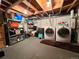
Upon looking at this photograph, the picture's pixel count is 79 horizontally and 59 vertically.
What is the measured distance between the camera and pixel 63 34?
3336 mm

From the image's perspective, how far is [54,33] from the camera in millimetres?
3746

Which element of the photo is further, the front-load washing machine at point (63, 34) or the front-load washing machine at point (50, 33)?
the front-load washing machine at point (50, 33)

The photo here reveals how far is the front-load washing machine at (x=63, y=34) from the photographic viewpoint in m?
3.23

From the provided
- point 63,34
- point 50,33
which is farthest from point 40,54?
point 50,33

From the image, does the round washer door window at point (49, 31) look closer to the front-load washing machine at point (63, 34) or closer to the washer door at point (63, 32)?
the front-load washing machine at point (63, 34)

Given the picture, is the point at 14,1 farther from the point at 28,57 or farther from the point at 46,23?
the point at 46,23

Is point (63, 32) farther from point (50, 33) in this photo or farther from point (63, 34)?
point (50, 33)

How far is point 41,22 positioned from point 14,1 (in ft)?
11.5

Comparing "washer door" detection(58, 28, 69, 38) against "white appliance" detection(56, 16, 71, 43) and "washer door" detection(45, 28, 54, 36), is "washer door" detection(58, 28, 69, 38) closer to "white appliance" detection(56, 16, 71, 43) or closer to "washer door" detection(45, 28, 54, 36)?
"white appliance" detection(56, 16, 71, 43)

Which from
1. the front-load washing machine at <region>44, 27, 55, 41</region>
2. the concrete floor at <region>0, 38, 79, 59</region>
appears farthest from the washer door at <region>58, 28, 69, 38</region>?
the concrete floor at <region>0, 38, 79, 59</region>

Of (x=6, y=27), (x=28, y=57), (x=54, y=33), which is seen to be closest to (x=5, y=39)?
(x=6, y=27)

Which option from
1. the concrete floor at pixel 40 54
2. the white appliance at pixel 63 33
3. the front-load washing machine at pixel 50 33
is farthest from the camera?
the front-load washing machine at pixel 50 33

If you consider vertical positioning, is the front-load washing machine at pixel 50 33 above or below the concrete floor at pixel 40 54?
above

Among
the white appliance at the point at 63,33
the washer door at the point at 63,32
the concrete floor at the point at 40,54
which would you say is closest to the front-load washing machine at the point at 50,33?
the white appliance at the point at 63,33
